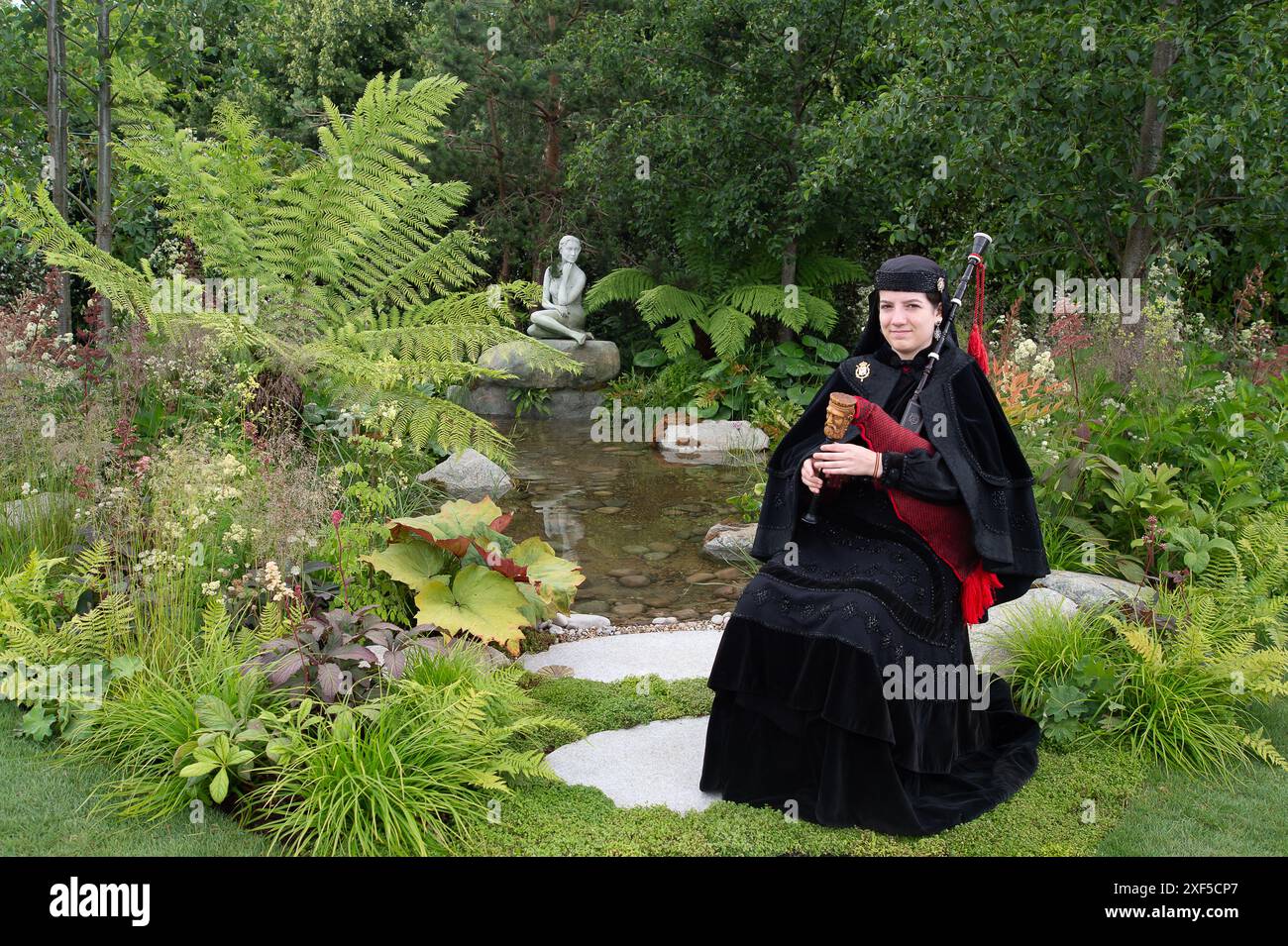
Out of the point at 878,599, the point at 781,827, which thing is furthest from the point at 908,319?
the point at 781,827

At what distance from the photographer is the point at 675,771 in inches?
119

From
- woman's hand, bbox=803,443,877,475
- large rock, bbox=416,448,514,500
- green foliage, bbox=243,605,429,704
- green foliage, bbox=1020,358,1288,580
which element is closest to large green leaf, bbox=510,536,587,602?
green foliage, bbox=243,605,429,704

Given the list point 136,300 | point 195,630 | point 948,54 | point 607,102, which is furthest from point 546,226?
point 195,630

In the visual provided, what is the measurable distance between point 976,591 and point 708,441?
5.47 meters

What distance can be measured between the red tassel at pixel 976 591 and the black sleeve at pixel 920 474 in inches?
9.6

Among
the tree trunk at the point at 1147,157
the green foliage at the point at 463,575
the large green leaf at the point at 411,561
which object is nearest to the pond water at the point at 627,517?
the green foliage at the point at 463,575

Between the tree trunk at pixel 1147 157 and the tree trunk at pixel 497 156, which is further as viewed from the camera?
the tree trunk at pixel 497 156

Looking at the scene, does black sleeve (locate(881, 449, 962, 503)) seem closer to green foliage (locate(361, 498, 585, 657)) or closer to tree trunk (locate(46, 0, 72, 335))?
green foliage (locate(361, 498, 585, 657))

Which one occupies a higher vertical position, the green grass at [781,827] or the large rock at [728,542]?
the large rock at [728,542]

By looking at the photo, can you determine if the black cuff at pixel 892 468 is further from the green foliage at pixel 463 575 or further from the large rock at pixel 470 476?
the large rock at pixel 470 476

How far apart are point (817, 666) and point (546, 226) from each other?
30.2ft

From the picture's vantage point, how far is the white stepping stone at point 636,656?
12.2 ft

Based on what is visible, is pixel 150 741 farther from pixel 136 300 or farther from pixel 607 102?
pixel 607 102

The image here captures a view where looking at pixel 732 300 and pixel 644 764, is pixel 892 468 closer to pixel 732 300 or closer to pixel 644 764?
pixel 644 764
